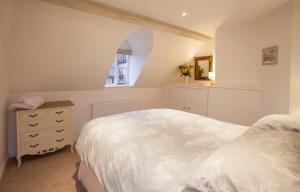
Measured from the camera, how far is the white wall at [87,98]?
3199mm

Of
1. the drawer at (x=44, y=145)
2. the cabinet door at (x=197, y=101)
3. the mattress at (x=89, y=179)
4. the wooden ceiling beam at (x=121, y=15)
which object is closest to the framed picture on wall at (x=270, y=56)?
the cabinet door at (x=197, y=101)

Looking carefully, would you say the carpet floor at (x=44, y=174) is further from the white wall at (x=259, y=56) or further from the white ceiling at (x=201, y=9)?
the white wall at (x=259, y=56)

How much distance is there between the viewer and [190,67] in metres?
4.62

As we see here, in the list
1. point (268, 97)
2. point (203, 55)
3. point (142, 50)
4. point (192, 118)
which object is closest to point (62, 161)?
point (192, 118)

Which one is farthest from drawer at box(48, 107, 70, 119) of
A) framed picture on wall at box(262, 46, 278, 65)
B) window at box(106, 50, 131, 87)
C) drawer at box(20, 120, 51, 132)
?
framed picture on wall at box(262, 46, 278, 65)

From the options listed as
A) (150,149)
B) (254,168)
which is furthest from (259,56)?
(254,168)

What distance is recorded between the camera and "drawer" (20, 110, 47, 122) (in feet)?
8.45

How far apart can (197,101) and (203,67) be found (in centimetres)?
90

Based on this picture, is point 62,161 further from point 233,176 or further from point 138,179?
point 233,176

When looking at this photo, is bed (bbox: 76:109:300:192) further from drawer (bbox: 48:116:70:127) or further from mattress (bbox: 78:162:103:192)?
drawer (bbox: 48:116:70:127)

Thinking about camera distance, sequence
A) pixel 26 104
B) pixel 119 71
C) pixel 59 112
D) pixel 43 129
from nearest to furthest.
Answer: pixel 26 104 → pixel 43 129 → pixel 59 112 → pixel 119 71

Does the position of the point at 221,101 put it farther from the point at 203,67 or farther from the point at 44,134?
the point at 44,134

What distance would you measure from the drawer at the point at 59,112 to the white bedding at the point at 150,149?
1179 mm

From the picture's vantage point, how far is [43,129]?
275 cm
